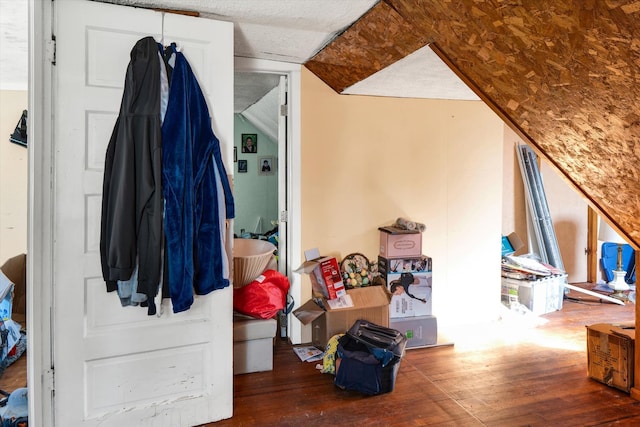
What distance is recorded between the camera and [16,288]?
2.88 meters

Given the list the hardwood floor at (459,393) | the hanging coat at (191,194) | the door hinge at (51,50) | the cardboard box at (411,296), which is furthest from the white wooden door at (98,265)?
the cardboard box at (411,296)

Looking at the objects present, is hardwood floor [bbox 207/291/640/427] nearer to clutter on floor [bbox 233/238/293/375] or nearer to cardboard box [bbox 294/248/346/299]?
clutter on floor [bbox 233/238/293/375]

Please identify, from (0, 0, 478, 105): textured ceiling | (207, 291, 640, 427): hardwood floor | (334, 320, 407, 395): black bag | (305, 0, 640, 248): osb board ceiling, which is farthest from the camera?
(334, 320, 407, 395): black bag

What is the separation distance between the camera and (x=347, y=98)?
3346 millimetres

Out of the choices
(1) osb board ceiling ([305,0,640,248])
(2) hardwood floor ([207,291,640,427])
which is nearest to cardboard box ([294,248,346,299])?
(2) hardwood floor ([207,291,640,427])

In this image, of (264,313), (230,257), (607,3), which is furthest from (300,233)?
(607,3)

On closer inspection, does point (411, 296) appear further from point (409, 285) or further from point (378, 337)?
point (378, 337)

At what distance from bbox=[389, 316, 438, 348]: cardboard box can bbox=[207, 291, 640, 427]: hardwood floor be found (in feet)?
0.23

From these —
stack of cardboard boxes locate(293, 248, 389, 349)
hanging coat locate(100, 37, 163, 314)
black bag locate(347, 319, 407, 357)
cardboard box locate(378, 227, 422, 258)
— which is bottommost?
black bag locate(347, 319, 407, 357)

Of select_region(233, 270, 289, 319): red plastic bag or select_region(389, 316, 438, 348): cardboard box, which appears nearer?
select_region(233, 270, 289, 319): red plastic bag

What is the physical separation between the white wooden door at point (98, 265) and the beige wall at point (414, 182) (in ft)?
4.07

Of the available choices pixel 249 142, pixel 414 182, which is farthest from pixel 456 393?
pixel 249 142

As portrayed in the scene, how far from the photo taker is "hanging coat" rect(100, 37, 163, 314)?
1.84 meters

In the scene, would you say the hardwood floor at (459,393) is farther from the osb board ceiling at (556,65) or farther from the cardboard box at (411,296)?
the osb board ceiling at (556,65)
